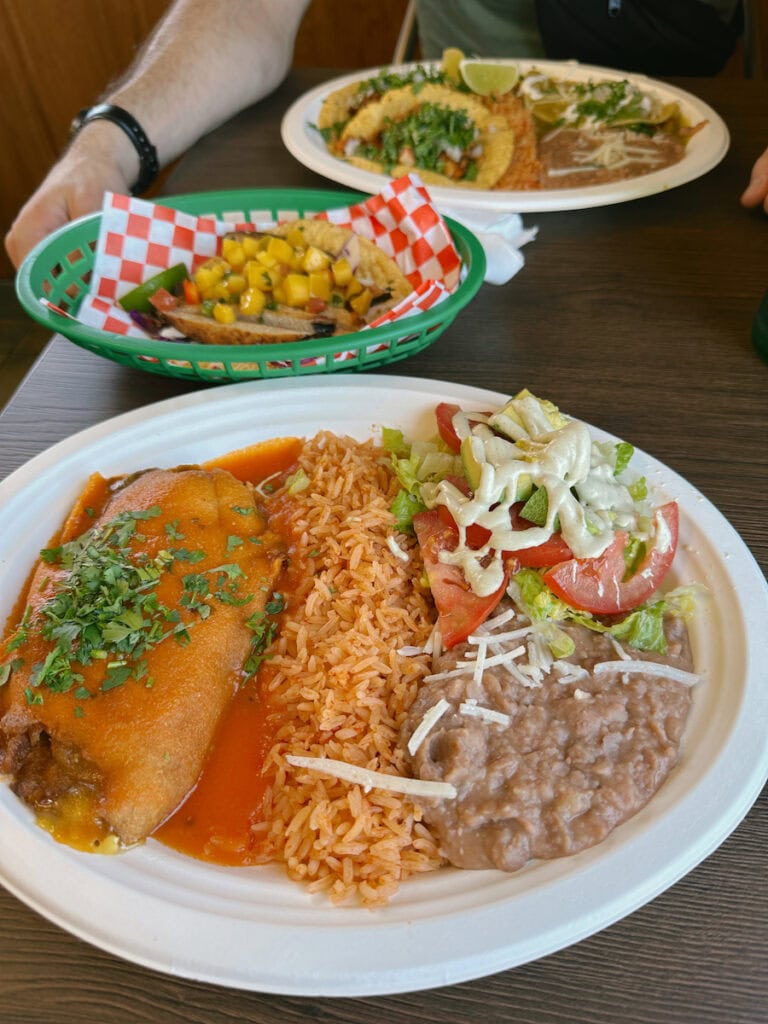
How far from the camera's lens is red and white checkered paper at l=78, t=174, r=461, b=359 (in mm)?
2457

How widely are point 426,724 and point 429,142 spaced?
282 centimetres

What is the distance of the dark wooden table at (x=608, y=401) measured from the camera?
1164 mm

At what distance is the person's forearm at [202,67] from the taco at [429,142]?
0.63 m

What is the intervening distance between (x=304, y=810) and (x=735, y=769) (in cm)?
78

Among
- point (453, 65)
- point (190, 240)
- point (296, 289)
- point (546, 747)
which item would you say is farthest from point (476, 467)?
point (453, 65)

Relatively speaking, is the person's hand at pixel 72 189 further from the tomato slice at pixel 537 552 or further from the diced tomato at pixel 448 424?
the tomato slice at pixel 537 552

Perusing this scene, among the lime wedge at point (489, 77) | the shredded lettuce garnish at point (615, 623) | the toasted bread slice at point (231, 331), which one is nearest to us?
the shredded lettuce garnish at point (615, 623)

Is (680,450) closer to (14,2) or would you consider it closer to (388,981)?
(388,981)

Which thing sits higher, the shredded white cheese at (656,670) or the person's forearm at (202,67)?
the person's forearm at (202,67)

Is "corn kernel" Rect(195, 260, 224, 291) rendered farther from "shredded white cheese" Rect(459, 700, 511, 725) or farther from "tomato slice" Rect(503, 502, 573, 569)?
"shredded white cheese" Rect(459, 700, 511, 725)

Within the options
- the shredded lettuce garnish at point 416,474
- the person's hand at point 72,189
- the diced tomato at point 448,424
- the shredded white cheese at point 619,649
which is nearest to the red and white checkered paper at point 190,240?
the person's hand at point 72,189

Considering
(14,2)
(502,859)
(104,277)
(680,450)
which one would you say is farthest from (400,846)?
(14,2)

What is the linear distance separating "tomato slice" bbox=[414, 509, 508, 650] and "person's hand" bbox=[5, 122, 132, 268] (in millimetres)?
2029

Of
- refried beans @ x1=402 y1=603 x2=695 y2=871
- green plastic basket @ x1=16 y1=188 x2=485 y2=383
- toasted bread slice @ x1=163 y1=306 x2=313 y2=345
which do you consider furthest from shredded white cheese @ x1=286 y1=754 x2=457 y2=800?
toasted bread slice @ x1=163 y1=306 x2=313 y2=345
